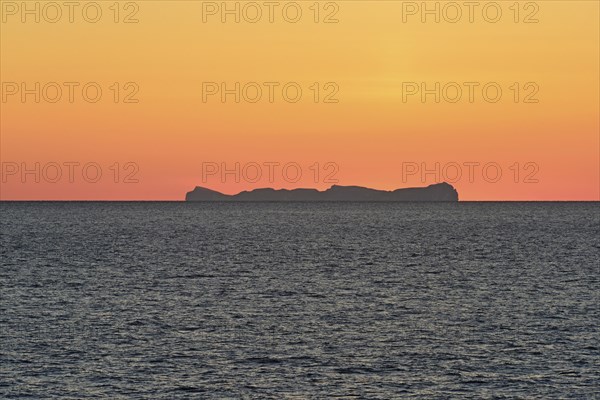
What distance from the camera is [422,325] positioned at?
58.4 metres

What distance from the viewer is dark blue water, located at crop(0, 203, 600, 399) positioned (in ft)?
139

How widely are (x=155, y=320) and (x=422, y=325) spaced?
1746 cm

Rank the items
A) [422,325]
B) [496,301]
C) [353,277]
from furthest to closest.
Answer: [353,277]
[496,301]
[422,325]

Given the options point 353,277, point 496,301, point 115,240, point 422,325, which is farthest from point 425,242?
point 422,325

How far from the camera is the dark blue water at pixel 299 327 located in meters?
42.5

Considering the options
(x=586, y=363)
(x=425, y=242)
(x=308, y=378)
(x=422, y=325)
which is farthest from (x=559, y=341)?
(x=425, y=242)

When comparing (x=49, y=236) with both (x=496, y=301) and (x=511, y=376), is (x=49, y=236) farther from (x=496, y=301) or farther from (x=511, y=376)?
(x=511, y=376)

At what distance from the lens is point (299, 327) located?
188 feet

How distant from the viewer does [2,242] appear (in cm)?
14550

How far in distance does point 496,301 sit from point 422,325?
45.6ft

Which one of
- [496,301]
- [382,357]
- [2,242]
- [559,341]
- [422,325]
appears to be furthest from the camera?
[2,242]

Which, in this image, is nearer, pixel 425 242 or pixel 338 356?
pixel 338 356

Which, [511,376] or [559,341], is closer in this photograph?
[511,376]

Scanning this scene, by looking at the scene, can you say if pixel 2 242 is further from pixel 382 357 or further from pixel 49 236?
pixel 382 357
